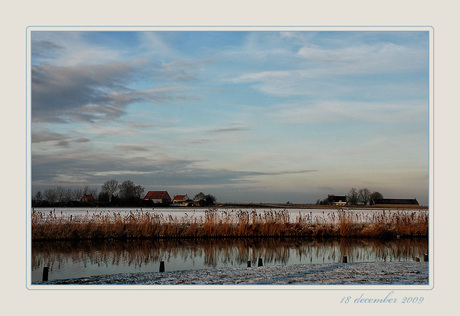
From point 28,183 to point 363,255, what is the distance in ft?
39.4

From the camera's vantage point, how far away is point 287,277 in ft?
32.1

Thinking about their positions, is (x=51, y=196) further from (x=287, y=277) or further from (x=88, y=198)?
(x=287, y=277)

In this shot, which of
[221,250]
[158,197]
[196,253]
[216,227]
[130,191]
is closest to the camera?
[196,253]

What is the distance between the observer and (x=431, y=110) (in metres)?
8.87

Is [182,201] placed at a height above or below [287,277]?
below

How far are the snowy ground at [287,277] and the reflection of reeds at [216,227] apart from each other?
348 inches

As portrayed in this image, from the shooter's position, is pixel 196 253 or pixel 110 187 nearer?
pixel 196 253

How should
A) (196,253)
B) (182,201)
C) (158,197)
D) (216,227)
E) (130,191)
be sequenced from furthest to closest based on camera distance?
(182,201)
(158,197)
(130,191)
(216,227)
(196,253)

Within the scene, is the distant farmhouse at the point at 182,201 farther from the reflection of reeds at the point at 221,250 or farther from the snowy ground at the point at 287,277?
the snowy ground at the point at 287,277

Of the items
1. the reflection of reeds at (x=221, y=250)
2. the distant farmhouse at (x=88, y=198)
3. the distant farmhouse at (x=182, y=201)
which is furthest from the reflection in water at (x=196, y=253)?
the distant farmhouse at (x=182, y=201)

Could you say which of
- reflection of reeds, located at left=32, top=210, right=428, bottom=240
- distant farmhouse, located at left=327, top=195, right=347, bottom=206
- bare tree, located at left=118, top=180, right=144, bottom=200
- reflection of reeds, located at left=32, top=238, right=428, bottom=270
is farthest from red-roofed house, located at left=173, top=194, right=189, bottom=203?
reflection of reeds, located at left=32, top=238, right=428, bottom=270

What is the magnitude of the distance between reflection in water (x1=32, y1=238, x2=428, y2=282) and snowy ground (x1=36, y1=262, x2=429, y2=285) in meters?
2.42

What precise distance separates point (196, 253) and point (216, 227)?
437 cm

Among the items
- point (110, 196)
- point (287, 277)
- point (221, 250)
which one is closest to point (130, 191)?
point (110, 196)
